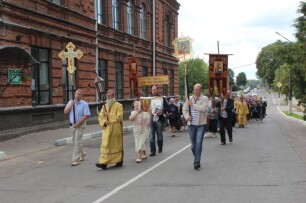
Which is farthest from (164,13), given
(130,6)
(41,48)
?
(41,48)

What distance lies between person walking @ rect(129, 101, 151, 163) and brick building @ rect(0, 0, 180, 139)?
4678mm

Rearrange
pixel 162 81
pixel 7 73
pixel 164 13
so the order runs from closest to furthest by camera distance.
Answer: pixel 7 73
pixel 162 81
pixel 164 13

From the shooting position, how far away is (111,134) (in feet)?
34.5

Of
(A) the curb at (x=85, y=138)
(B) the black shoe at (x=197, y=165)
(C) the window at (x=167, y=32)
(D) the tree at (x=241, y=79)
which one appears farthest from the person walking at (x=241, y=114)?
(D) the tree at (x=241, y=79)

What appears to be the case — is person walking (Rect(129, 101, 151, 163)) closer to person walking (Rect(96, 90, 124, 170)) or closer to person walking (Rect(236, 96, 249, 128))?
person walking (Rect(96, 90, 124, 170))

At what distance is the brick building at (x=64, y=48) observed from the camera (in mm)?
17047

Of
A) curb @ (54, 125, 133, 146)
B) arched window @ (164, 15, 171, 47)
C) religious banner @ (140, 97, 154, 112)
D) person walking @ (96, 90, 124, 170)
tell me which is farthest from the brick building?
person walking @ (96, 90, 124, 170)

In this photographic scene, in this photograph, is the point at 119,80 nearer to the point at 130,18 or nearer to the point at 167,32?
the point at 130,18

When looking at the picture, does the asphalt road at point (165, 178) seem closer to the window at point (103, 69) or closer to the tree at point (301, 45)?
the tree at point (301, 45)

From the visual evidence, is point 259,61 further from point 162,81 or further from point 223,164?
point 223,164

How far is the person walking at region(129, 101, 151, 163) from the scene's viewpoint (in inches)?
452

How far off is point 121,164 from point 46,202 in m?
3.61

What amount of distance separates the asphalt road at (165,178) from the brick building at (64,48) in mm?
4623

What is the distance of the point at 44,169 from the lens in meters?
10.8
